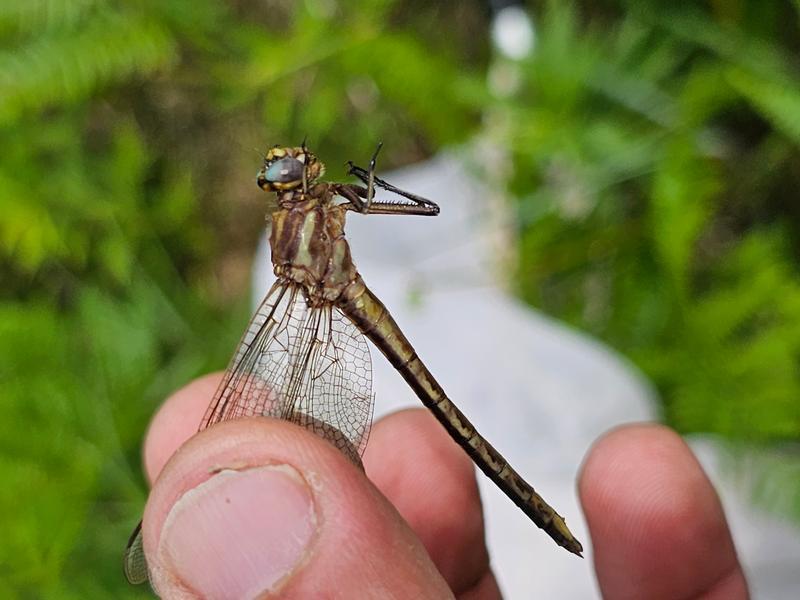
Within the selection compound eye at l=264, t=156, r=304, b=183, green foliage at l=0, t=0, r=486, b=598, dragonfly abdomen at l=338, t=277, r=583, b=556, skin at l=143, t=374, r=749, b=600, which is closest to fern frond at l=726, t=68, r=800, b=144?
green foliage at l=0, t=0, r=486, b=598

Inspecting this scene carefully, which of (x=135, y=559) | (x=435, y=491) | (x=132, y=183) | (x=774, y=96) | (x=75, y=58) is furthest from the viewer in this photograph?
(x=132, y=183)

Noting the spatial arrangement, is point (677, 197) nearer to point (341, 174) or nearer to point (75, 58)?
point (341, 174)

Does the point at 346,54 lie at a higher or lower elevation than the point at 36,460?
higher

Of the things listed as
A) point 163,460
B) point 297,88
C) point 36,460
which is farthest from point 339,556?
point 297,88

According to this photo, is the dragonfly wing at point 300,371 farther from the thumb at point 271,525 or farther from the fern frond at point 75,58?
the fern frond at point 75,58

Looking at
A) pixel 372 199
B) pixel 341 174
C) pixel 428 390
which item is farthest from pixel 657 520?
pixel 341 174

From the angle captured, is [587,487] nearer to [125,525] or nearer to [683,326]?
[683,326]

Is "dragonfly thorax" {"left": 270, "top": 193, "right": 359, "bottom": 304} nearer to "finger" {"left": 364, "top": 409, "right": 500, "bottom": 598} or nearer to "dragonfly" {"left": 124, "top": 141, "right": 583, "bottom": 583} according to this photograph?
"dragonfly" {"left": 124, "top": 141, "right": 583, "bottom": 583}
